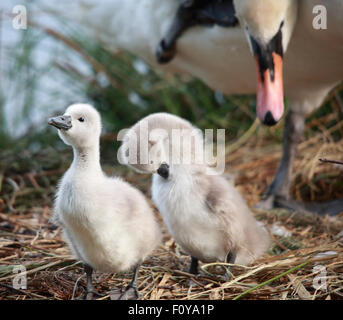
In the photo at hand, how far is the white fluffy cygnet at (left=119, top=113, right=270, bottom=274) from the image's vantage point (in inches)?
65.8

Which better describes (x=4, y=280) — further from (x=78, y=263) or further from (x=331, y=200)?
(x=331, y=200)

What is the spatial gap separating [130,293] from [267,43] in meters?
0.95

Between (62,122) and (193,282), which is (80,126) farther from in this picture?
(193,282)

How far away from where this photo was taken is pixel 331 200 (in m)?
2.67

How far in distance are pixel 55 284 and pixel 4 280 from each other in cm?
16

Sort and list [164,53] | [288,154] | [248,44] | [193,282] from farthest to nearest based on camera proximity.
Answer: [288,154]
[164,53]
[248,44]
[193,282]

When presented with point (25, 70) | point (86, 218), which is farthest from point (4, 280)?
point (25, 70)

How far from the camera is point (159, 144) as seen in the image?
1655 mm

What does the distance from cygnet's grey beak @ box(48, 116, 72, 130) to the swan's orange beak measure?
749 millimetres

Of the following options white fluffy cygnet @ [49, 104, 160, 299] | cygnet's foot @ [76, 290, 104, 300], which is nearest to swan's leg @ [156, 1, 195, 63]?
white fluffy cygnet @ [49, 104, 160, 299]

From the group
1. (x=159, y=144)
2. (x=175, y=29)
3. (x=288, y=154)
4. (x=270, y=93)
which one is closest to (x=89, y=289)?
(x=159, y=144)

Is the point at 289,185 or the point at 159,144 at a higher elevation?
the point at 159,144

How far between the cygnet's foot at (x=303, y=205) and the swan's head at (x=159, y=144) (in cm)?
94

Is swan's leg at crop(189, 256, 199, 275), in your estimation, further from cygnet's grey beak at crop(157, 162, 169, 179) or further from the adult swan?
the adult swan
